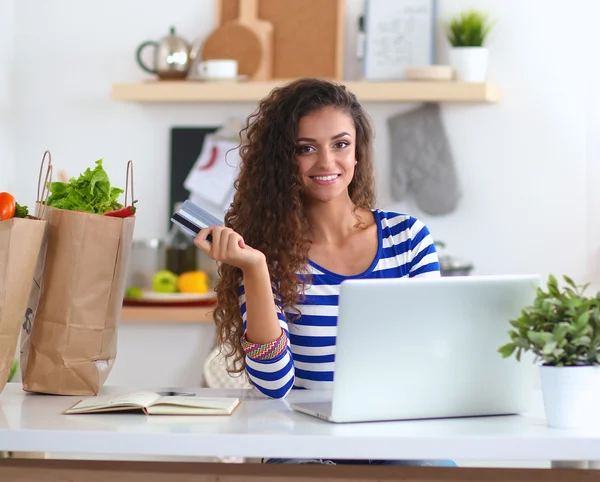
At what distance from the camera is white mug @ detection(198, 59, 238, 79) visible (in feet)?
11.3

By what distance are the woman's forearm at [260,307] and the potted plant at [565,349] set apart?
1.44ft

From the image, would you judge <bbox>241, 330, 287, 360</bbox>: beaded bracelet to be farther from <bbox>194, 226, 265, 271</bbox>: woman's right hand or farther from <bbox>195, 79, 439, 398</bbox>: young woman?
<bbox>194, 226, 265, 271</bbox>: woman's right hand

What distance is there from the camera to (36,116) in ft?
12.3

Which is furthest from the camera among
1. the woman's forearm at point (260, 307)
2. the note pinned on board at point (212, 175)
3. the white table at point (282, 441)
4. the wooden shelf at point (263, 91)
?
the note pinned on board at point (212, 175)

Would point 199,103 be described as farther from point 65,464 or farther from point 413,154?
point 65,464

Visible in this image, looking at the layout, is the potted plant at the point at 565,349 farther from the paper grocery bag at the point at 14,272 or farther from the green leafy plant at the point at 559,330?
the paper grocery bag at the point at 14,272

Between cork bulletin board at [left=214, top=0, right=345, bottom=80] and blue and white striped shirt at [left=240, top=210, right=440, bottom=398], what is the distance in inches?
63.8

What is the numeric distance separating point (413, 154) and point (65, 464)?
234 cm

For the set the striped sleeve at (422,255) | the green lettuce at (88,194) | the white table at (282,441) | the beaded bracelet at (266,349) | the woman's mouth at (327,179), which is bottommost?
the white table at (282,441)

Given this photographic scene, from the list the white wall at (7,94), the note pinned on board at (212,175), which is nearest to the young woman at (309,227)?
the note pinned on board at (212,175)

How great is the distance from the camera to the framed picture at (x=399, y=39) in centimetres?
343

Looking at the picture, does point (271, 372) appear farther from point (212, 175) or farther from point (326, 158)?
point (212, 175)

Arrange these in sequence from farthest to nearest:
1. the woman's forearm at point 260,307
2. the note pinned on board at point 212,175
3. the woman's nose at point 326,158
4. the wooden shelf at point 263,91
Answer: the note pinned on board at point 212,175, the wooden shelf at point 263,91, the woman's nose at point 326,158, the woman's forearm at point 260,307

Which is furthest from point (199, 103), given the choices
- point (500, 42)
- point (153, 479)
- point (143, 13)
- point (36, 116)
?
point (153, 479)
